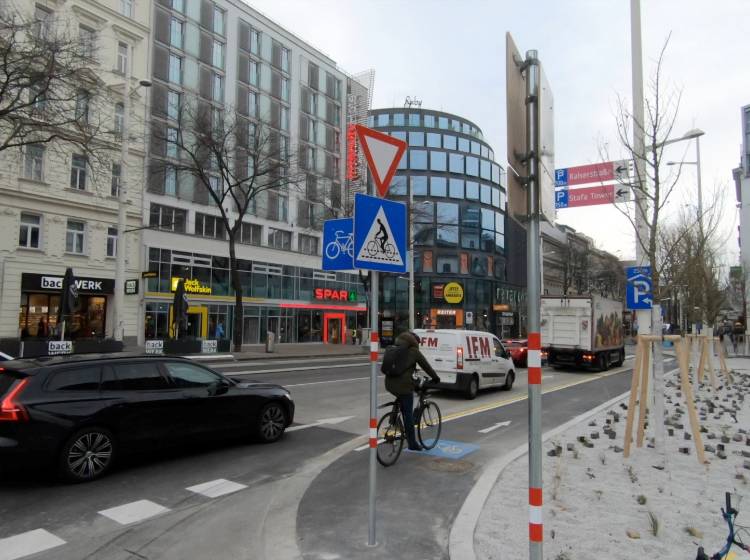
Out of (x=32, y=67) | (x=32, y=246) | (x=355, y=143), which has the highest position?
(x=355, y=143)

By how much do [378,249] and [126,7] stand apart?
35489mm

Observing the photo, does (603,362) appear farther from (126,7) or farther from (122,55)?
(126,7)

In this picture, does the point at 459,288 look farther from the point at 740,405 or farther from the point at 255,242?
the point at 740,405

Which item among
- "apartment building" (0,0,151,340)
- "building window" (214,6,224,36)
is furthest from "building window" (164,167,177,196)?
"building window" (214,6,224,36)

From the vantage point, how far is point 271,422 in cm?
836

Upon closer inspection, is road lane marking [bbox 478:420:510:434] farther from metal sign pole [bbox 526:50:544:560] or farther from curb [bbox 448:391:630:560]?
metal sign pole [bbox 526:50:544:560]

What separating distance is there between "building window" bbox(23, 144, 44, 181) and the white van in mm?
23602

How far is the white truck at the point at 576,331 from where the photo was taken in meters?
22.2

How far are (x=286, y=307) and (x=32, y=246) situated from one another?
18.6m

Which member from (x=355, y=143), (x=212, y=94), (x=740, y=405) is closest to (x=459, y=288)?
(x=355, y=143)

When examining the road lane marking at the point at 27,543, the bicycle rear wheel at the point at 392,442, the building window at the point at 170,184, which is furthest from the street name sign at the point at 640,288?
the building window at the point at 170,184

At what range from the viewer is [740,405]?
11.6 meters

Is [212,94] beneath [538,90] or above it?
above

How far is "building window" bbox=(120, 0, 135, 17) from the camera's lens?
3164 centimetres
